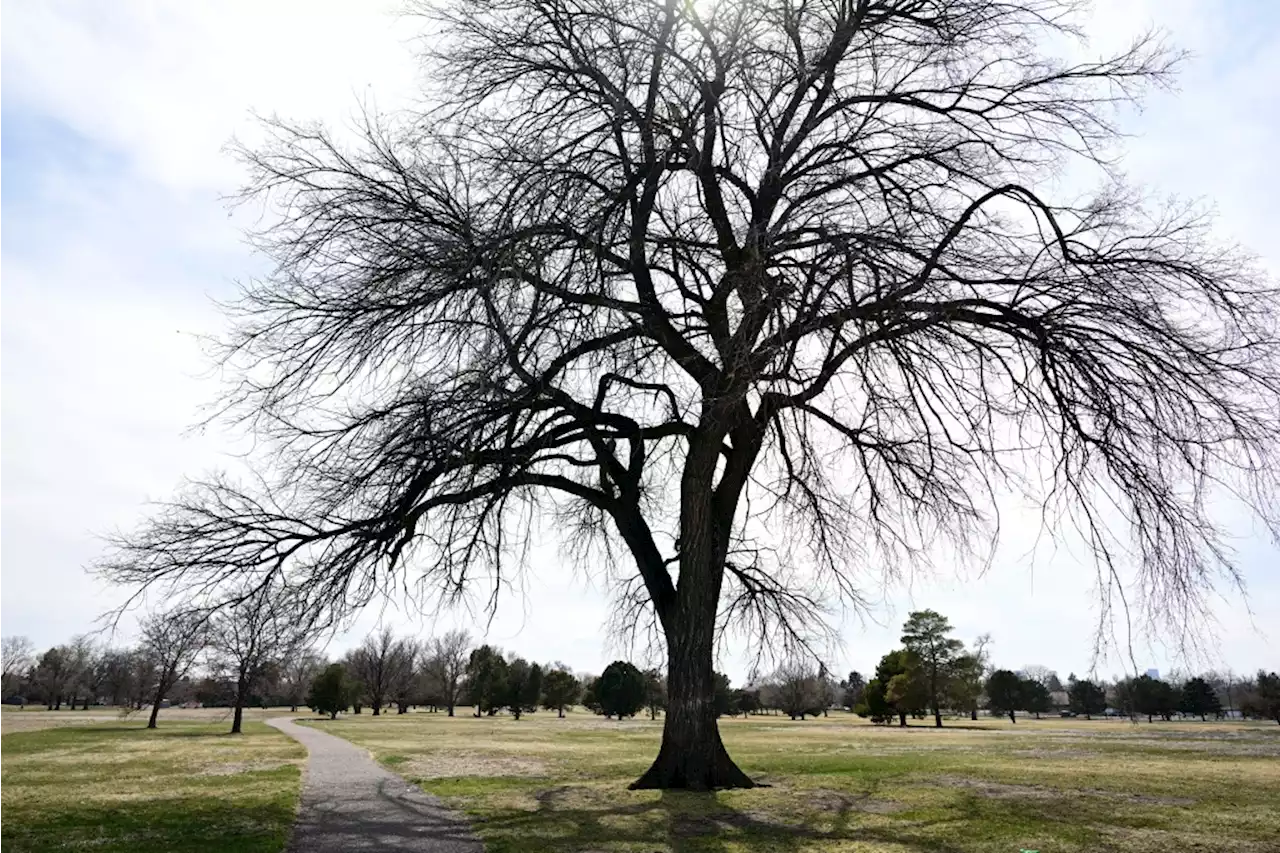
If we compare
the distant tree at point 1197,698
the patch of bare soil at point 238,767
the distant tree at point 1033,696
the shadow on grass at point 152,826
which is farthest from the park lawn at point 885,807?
the distant tree at point 1197,698

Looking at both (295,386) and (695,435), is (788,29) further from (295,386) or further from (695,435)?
(295,386)

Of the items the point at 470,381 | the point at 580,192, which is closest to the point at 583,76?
the point at 580,192

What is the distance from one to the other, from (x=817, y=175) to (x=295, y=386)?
7.86 m

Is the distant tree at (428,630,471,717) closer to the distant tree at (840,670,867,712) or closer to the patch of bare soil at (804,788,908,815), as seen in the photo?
the distant tree at (840,670,867,712)

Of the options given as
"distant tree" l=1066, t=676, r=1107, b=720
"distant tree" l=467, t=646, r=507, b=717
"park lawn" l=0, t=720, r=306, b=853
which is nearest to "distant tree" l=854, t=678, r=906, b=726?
"distant tree" l=467, t=646, r=507, b=717

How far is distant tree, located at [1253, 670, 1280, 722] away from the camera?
56.1 meters

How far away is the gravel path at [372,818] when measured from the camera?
842cm

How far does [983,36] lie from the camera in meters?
11.8

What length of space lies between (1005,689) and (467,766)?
66.8 meters

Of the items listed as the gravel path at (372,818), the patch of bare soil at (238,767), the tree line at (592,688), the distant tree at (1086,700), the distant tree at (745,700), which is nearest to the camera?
the gravel path at (372,818)

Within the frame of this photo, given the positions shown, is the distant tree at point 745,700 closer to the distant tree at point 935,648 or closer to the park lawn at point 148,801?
the distant tree at point 935,648

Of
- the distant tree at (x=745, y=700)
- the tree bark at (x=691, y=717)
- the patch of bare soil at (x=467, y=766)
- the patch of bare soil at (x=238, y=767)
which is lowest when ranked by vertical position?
the distant tree at (x=745, y=700)

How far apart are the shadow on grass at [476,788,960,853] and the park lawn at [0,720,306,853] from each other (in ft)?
8.43

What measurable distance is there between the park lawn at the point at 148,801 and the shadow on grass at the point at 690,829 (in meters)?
2.57
